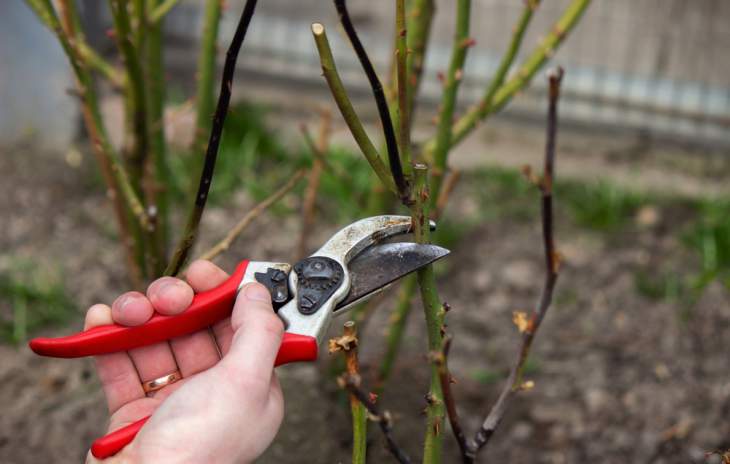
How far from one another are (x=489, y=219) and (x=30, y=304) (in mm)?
1504

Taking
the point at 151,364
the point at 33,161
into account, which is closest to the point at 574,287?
the point at 151,364

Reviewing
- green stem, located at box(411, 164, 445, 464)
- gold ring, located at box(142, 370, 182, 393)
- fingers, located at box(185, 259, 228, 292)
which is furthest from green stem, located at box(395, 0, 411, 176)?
gold ring, located at box(142, 370, 182, 393)

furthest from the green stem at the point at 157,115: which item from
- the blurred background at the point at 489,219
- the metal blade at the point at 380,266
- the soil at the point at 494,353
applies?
the metal blade at the point at 380,266

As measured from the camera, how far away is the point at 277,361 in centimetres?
137

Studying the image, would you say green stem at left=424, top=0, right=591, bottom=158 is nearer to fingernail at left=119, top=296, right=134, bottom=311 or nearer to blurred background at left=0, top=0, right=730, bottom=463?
blurred background at left=0, top=0, right=730, bottom=463

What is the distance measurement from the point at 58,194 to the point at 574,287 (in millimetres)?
1785

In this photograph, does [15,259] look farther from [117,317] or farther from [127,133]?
[117,317]

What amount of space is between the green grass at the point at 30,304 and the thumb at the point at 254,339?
4.58 ft

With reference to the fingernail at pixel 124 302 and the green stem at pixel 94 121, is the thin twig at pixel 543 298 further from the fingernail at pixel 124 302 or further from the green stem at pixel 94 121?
the green stem at pixel 94 121

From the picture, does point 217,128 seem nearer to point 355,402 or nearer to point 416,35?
point 355,402

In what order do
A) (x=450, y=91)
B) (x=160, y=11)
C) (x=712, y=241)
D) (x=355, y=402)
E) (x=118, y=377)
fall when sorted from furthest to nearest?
(x=712, y=241) < (x=160, y=11) < (x=450, y=91) < (x=118, y=377) < (x=355, y=402)

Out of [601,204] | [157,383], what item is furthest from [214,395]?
[601,204]

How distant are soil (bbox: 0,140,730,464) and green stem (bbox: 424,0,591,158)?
730mm

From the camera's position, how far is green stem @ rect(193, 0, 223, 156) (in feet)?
6.43
